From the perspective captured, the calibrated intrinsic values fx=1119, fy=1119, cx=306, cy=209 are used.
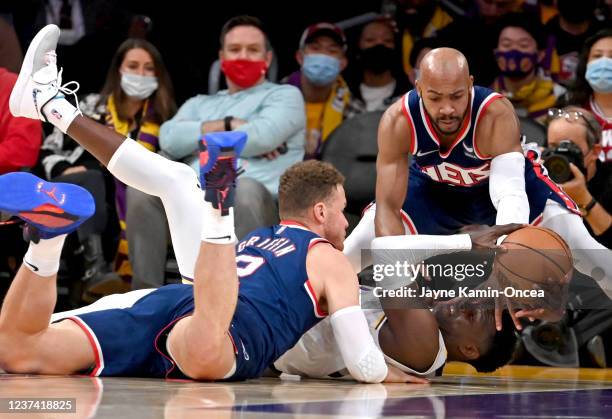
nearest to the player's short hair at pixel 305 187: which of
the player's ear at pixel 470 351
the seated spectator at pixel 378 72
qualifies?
the player's ear at pixel 470 351

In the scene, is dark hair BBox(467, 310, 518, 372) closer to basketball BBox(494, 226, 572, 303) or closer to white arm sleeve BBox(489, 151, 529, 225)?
basketball BBox(494, 226, 572, 303)

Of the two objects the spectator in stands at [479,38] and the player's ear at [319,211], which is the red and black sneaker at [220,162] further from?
the spectator in stands at [479,38]

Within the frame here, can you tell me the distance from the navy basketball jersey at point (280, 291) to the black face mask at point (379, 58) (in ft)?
9.29

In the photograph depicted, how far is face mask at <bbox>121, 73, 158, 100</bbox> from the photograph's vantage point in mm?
5961

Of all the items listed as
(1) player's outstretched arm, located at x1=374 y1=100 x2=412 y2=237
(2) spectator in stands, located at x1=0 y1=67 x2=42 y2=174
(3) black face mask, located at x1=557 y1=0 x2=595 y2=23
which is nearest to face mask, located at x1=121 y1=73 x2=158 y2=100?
(2) spectator in stands, located at x1=0 y1=67 x2=42 y2=174

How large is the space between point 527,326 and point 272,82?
6.57ft

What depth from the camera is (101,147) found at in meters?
3.91

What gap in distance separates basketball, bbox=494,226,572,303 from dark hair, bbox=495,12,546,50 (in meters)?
2.57

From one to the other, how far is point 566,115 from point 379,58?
1430mm

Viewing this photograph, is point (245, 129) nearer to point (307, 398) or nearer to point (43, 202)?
point (43, 202)

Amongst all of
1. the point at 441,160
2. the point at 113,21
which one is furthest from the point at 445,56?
the point at 113,21

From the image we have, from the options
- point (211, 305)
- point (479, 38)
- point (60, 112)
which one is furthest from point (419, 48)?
point (211, 305)

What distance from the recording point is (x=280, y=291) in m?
3.59

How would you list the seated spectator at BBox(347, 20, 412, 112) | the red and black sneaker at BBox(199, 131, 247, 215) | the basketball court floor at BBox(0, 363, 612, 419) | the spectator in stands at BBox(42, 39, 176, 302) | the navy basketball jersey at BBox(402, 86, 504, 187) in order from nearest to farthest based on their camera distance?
1. the basketball court floor at BBox(0, 363, 612, 419)
2. the red and black sneaker at BBox(199, 131, 247, 215)
3. the navy basketball jersey at BBox(402, 86, 504, 187)
4. the spectator in stands at BBox(42, 39, 176, 302)
5. the seated spectator at BBox(347, 20, 412, 112)
